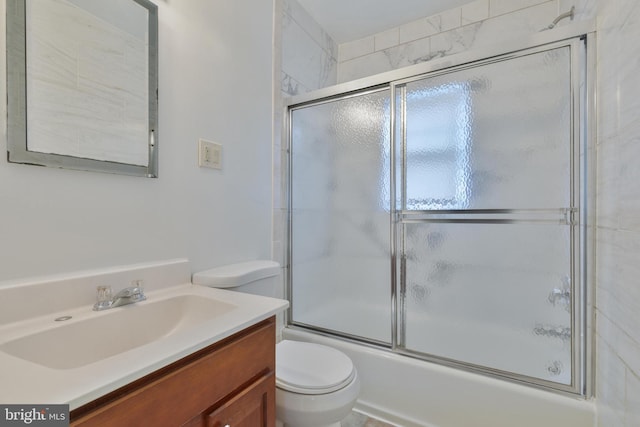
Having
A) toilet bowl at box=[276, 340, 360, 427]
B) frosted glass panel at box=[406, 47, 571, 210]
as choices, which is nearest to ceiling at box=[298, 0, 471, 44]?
frosted glass panel at box=[406, 47, 571, 210]

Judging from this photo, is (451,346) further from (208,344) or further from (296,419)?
(208,344)

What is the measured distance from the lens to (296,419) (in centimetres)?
104

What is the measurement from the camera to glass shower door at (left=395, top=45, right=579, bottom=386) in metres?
1.25

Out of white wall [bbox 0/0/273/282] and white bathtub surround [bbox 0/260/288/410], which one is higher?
white wall [bbox 0/0/273/282]

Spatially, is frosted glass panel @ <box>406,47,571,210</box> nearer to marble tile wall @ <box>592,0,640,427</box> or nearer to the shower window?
the shower window

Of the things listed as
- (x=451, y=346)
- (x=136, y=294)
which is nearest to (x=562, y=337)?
(x=451, y=346)

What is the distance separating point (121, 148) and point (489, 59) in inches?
63.9

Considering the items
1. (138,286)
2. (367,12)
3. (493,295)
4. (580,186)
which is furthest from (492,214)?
(367,12)

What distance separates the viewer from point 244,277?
1.18 metres

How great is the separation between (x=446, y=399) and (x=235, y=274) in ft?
3.83

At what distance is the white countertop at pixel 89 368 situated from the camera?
1.36 feet

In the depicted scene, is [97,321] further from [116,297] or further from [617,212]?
[617,212]

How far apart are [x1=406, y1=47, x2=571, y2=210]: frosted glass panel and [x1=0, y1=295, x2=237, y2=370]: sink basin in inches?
47.0

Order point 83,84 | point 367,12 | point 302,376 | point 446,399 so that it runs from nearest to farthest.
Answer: point 83,84 → point 302,376 → point 446,399 → point 367,12
